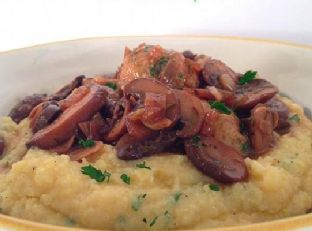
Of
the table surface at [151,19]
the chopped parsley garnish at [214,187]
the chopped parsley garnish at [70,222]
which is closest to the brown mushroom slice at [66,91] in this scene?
the chopped parsley garnish at [70,222]

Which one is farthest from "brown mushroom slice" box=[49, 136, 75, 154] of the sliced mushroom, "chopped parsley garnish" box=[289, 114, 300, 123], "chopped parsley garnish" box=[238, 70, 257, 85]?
"chopped parsley garnish" box=[289, 114, 300, 123]

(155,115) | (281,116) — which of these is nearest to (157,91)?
(155,115)

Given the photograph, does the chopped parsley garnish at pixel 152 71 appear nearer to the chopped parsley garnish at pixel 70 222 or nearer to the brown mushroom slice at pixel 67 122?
the brown mushroom slice at pixel 67 122

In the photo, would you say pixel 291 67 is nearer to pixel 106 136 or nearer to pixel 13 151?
pixel 106 136

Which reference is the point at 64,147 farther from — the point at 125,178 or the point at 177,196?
the point at 177,196

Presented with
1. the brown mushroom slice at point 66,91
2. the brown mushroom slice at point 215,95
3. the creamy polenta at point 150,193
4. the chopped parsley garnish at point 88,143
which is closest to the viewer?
the creamy polenta at point 150,193

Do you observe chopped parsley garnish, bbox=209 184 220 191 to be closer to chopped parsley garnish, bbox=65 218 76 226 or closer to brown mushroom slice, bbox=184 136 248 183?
brown mushroom slice, bbox=184 136 248 183
